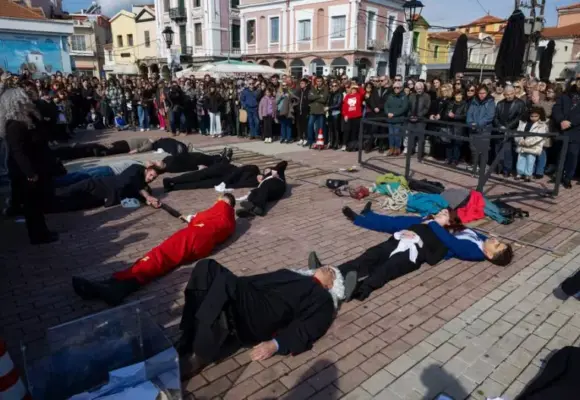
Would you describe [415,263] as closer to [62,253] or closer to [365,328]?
[365,328]

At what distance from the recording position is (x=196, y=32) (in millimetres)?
42719

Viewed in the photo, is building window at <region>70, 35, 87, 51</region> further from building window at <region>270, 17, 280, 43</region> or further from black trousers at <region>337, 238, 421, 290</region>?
black trousers at <region>337, 238, 421, 290</region>

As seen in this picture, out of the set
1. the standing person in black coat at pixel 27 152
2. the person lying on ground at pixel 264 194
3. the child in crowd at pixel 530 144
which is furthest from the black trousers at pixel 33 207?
the child in crowd at pixel 530 144

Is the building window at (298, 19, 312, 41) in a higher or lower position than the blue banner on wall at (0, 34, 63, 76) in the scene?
higher

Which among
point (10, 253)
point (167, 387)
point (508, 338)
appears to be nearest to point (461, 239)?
point (508, 338)

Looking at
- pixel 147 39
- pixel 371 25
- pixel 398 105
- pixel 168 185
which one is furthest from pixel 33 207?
pixel 147 39

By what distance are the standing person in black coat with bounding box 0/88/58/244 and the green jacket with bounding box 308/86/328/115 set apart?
748cm

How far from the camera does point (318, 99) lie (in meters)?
11.4

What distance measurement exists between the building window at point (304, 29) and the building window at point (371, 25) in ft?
16.6

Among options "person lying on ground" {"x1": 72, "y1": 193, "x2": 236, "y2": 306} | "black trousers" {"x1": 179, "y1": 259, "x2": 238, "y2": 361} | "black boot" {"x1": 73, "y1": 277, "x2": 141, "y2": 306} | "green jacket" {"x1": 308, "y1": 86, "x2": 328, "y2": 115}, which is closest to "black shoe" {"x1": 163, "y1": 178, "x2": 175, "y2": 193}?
"person lying on ground" {"x1": 72, "y1": 193, "x2": 236, "y2": 306}

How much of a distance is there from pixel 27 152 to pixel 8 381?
3282mm

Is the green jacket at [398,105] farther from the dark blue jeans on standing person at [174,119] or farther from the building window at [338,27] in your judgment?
the building window at [338,27]

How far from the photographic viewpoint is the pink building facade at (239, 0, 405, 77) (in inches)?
1371

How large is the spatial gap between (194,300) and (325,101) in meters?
9.26
